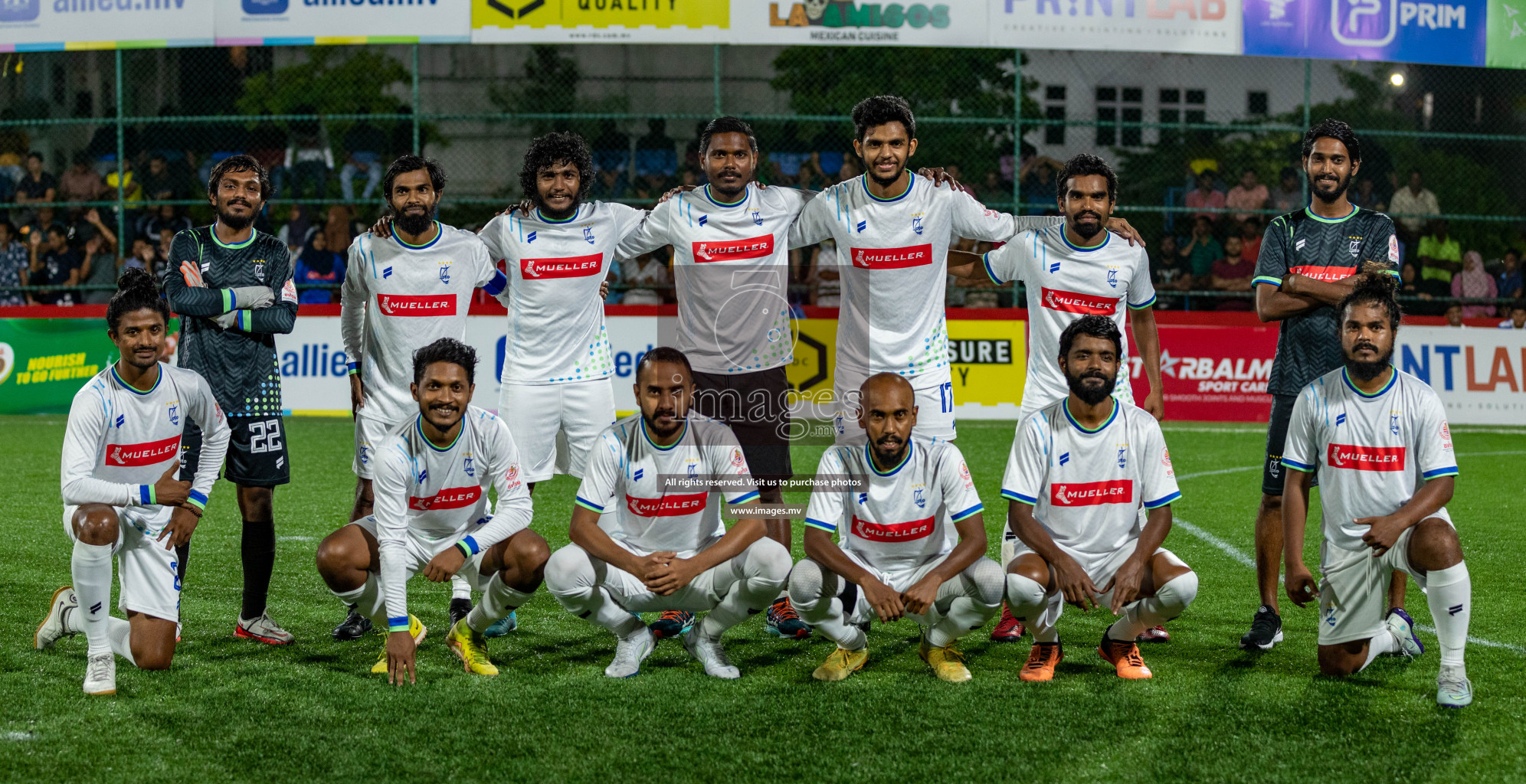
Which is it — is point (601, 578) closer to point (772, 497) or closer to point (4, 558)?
point (772, 497)

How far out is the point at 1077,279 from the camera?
559 cm

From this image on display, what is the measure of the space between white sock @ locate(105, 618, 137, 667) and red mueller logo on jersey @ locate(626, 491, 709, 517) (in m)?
1.89

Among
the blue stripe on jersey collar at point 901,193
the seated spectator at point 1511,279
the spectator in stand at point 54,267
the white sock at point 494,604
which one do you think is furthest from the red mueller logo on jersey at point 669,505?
the seated spectator at point 1511,279

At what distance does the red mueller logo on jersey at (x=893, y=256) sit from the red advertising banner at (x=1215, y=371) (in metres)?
8.90

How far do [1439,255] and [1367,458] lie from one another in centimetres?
1279

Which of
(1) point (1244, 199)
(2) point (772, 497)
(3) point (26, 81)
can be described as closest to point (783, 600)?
(2) point (772, 497)

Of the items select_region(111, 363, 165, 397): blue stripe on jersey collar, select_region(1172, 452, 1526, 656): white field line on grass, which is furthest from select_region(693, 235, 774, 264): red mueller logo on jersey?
select_region(1172, 452, 1526, 656): white field line on grass

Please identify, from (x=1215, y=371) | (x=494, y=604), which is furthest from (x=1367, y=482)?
(x=1215, y=371)

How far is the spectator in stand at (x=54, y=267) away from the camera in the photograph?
16.0 meters

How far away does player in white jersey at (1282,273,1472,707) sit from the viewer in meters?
4.63

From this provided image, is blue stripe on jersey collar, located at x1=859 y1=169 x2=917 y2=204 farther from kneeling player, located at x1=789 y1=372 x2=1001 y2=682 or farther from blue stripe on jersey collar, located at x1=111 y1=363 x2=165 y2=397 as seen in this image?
blue stripe on jersey collar, located at x1=111 y1=363 x2=165 y2=397

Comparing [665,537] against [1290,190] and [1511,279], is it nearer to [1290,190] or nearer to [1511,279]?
[1290,190]

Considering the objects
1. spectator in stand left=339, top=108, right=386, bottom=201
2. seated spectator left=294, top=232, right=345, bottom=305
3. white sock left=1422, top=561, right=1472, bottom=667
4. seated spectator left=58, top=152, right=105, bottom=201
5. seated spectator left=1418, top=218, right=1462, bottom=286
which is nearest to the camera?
white sock left=1422, top=561, right=1472, bottom=667

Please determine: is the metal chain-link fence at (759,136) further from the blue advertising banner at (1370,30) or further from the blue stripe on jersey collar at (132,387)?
the blue stripe on jersey collar at (132,387)
